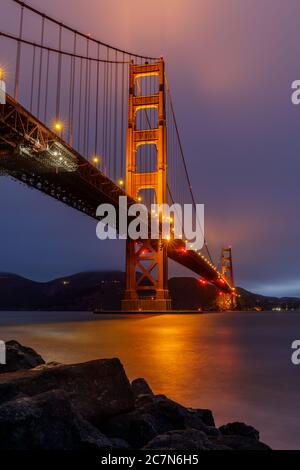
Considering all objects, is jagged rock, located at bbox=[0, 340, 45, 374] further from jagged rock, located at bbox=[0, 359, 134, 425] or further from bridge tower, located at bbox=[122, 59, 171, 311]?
bridge tower, located at bbox=[122, 59, 171, 311]

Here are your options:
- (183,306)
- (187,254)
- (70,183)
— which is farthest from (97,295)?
(70,183)

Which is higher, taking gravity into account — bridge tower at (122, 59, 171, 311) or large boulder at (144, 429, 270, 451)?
bridge tower at (122, 59, 171, 311)

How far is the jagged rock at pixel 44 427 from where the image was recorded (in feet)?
10.3

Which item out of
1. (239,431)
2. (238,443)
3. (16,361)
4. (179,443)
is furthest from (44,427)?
(16,361)

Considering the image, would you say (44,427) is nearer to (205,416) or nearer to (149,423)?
(149,423)

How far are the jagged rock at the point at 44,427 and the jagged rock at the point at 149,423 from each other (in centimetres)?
62

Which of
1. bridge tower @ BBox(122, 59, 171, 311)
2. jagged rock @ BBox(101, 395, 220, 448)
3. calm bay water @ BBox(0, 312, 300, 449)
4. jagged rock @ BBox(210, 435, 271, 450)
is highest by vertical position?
bridge tower @ BBox(122, 59, 171, 311)

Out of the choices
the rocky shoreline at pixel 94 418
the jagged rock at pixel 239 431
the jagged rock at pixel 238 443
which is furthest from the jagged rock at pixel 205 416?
the jagged rock at pixel 238 443

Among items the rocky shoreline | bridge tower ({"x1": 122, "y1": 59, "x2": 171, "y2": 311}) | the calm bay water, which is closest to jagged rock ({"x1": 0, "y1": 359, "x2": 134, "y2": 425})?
the rocky shoreline

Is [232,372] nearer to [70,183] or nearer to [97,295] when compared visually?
[70,183]

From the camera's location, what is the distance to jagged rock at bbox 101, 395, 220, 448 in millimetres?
4117

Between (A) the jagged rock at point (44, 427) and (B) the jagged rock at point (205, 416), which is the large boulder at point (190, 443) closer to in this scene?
(A) the jagged rock at point (44, 427)

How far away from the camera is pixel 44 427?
324 cm
